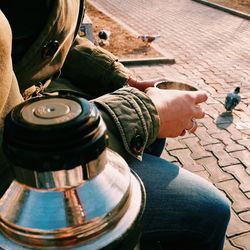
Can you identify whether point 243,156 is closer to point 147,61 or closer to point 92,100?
point 92,100

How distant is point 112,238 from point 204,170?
2974 millimetres

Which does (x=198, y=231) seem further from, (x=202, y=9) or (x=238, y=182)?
(x=202, y=9)

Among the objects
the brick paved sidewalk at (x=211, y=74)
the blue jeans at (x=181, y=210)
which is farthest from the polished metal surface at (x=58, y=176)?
the brick paved sidewalk at (x=211, y=74)

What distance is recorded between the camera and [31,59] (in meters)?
1.19

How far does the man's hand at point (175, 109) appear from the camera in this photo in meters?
1.25

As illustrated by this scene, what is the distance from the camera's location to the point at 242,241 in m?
2.60

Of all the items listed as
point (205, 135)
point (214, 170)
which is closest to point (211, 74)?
point (205, 135)

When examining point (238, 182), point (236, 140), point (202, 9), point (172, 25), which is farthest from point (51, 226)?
point (202, 9)

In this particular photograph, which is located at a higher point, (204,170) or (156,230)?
(156,230)

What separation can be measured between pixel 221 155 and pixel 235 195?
0.68m

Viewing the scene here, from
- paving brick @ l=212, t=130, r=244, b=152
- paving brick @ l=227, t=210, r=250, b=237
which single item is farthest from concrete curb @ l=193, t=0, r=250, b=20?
paving brick @ l=227, t=210, r=250, b=237

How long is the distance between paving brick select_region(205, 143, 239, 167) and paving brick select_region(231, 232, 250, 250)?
3.25ft

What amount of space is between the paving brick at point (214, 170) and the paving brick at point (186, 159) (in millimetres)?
77

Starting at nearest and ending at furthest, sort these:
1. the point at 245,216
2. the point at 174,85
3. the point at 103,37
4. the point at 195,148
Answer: the point at 174,85 < the point at 245,216 < the point at 195,148 < the point at 103,37
